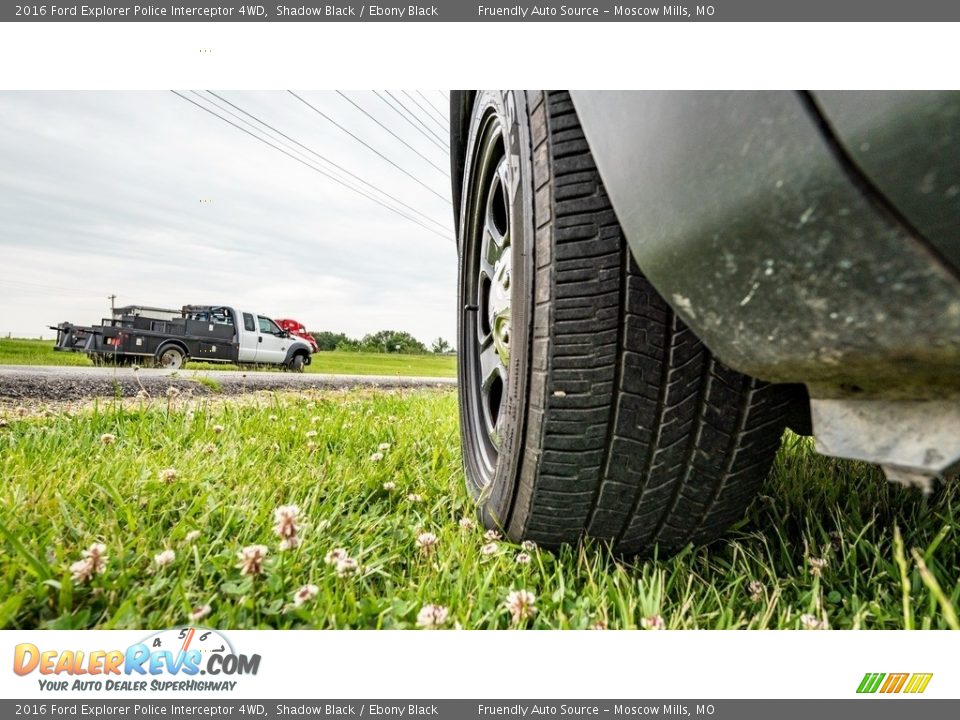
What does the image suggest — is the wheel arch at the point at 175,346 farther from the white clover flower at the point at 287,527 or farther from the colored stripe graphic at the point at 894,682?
the colored stripe graphic at the point at 894,682

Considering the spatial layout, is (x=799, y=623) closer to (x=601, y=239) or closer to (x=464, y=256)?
(x=601, y=239)

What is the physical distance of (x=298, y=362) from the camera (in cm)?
1120

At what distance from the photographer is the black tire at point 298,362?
11.0m

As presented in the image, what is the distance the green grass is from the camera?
0.85 m

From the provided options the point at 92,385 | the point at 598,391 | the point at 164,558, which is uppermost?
the point at 598,391

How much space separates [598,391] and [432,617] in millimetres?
425

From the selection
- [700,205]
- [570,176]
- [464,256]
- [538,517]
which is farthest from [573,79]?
[464,256]

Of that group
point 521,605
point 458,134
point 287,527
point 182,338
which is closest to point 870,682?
point 521,605

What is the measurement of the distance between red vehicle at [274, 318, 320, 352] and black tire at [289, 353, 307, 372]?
332 millimetres

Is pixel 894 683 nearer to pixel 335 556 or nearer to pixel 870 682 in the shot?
pixel 870 682

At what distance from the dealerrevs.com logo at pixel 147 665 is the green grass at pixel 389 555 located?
45 mm

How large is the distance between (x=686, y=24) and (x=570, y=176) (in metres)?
0.23

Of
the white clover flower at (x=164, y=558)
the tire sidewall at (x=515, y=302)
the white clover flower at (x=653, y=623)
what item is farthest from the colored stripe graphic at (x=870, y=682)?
the white clover flower at (x=164, y=558)

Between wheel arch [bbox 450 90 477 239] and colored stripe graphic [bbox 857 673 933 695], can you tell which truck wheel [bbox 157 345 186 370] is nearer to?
wheel arch [bbox 450 90 477 239]
